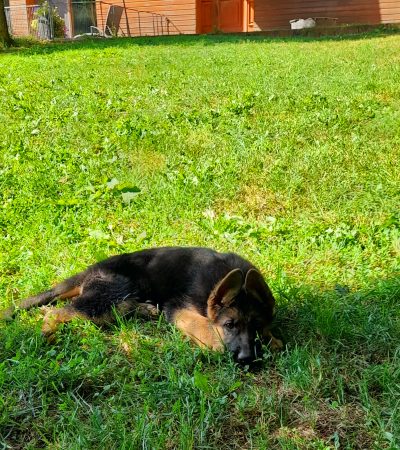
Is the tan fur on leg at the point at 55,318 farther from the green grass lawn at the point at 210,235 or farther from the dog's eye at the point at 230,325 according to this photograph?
the dog's eye at the point at 230,325

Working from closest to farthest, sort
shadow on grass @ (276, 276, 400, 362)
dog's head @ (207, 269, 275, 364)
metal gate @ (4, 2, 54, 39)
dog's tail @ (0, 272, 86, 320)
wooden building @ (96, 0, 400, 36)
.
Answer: dog's head @ (207, 269, 275, 364) < shadow on grass @ (276, 276, 400, 362) < dog's tail @ (0, 272, 86, 320) < wooden building @ (96, 0, 400, 36) < metal gate @ (4, 2, 54, 39)

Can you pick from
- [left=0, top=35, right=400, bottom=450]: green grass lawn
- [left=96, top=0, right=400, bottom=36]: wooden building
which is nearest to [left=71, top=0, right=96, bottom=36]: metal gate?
[left=96, top=0, right=400, bottom=36]: wooden building

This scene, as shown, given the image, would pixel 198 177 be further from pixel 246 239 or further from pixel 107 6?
pixel 107 6

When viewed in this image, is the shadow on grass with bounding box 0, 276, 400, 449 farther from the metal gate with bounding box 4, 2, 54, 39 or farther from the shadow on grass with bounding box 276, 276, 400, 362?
the metal gate with bounding box 4, 2, 54, 39

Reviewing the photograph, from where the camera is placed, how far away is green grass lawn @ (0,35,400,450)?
9.76 feet

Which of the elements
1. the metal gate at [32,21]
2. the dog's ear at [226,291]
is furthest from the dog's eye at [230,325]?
the metal gate at [32,21]

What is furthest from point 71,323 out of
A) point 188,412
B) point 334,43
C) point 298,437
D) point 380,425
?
point 334,43

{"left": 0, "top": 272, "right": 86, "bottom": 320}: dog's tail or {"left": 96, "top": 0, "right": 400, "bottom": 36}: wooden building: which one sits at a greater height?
{"left": 96, "top": 0, "right": 400, "bottom": 36}: wooden building

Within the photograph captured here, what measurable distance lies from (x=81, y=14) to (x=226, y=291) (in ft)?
108

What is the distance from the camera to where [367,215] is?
216 inches

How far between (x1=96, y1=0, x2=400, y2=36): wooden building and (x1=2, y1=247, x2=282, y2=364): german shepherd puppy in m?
26.1

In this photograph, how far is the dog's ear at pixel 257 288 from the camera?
11.5 ft

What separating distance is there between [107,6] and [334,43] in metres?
18.6

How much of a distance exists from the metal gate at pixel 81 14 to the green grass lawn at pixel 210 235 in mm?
23069
